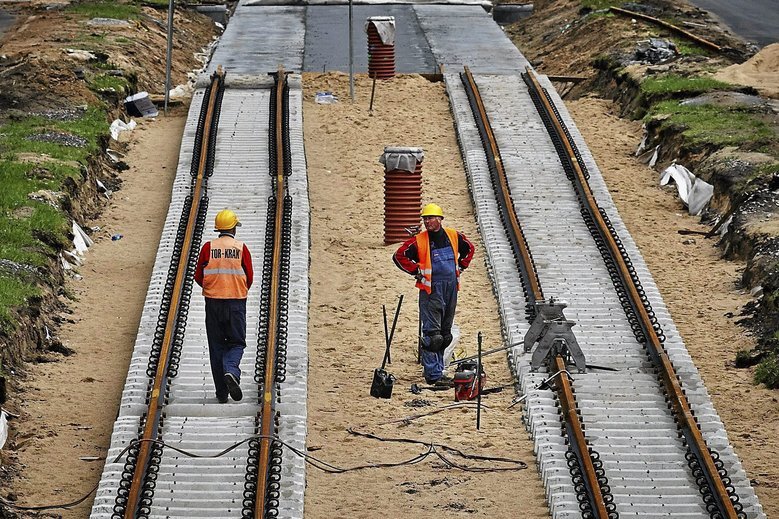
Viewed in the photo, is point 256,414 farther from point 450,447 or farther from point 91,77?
point 91,77

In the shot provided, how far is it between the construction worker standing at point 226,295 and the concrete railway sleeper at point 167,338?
73 cm

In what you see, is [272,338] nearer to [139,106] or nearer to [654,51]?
[139,106]

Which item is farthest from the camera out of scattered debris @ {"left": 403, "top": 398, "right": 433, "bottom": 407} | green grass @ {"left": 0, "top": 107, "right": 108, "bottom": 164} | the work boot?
green grass @ {"left": 0, "top": 107, "right": 108, "bottom": 164}

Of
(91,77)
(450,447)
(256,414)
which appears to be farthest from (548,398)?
(91,77)

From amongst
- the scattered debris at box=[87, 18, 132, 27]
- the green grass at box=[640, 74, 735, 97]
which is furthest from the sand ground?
the scattered debris at box=[87, 18, 132, 27]

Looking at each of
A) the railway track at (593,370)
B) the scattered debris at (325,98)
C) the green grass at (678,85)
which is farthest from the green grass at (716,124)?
the scattered debris at (325,98)

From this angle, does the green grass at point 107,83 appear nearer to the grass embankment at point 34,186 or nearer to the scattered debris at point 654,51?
the grass embankment at point 34,186

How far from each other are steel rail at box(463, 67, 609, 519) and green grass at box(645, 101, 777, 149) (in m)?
3.17

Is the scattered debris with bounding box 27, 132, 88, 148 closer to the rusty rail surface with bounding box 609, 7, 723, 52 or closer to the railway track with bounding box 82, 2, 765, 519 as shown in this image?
the railway track with bounding box 82, 2, 765, 519

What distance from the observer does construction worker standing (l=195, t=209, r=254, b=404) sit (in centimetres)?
1329

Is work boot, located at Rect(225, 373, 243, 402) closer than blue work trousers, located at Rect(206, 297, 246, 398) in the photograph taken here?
No

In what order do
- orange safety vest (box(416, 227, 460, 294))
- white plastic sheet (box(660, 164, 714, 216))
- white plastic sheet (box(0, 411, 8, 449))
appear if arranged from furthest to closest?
white plastic sheet (box(660, 164, 714, 216)) < orange safety vest (box(416, 227, 460, 294)) < white plastic sheet (box(0, 411, 8, 449))

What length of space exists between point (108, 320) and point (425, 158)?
7965mm

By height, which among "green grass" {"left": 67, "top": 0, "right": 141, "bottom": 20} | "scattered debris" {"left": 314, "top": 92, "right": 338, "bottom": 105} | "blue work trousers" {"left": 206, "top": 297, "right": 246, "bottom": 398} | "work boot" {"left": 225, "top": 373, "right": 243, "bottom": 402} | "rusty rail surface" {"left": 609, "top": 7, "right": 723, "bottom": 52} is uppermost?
"blue work trousers" {"left": 206, "top": 297, "right": 246, "bottom": 398}
